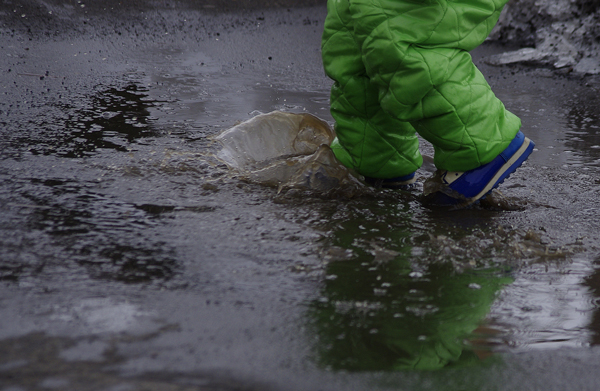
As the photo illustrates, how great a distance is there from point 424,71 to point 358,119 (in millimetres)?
427

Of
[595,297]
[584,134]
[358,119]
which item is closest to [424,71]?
[358,119]

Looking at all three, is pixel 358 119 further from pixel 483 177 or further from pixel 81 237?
pixel 81 237

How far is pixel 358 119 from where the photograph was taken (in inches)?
95.2

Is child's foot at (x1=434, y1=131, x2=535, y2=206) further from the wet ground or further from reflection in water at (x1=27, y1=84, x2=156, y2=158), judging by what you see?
reflection in water at (x1=27, y1=84, x2=156, y2=158)

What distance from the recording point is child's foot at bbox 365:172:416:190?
2508mm

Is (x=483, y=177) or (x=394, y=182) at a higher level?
(x=483, y=177)

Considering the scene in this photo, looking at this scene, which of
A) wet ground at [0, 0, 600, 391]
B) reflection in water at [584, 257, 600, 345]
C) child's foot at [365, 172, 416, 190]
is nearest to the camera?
wet ground at [0, 0, 600, 391]

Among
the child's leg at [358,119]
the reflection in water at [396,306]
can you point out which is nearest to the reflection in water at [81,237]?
the reflection in water at [396,306]

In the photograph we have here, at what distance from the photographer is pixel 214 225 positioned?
6.33 feet

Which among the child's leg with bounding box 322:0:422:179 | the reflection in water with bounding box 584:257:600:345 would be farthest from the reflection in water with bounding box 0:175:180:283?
the reflection in water with bounding box 584:257:600:345

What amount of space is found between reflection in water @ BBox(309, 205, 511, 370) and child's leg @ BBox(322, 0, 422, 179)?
0.57m

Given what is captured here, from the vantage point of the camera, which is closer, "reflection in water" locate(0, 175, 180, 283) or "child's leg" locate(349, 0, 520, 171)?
"reflection in water" locate(0, 175, 180, 283)

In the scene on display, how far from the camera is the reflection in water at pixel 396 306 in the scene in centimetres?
128

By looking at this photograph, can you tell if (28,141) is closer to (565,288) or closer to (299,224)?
(299,224)
